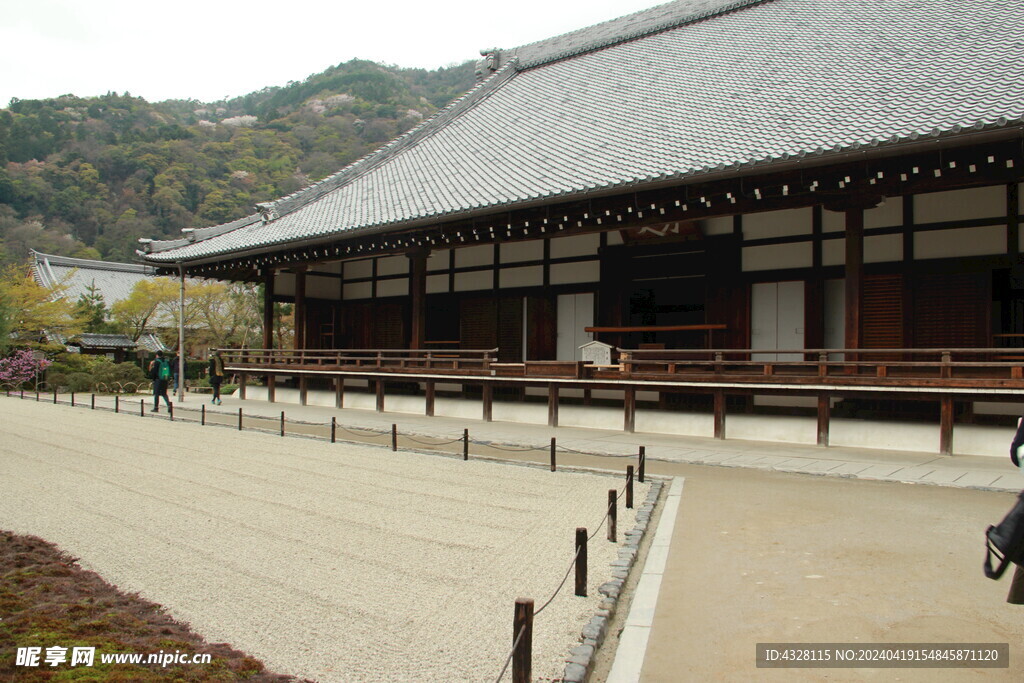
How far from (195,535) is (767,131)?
10957 millimetres

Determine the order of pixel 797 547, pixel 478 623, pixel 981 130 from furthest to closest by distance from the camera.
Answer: pixel 981 130, pixel 797 547, pixel 478 623

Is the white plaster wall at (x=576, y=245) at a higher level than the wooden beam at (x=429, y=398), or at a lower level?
higher

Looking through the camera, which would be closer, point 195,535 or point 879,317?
point 195,535

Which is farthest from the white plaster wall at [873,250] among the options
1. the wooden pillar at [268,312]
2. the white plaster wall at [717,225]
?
the wooden pillar at [268,312]

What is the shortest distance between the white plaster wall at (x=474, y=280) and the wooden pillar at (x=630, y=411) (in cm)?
568

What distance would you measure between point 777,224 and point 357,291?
509 inches

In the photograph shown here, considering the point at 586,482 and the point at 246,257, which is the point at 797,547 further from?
the point at 246,257

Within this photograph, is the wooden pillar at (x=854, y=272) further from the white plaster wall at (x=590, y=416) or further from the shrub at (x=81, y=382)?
the shrub at (x=81, y=382)

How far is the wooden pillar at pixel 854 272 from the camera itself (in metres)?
10.9

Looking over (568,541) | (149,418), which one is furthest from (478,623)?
(149,418)

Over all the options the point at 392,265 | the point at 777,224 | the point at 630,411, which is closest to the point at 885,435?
the point at 630,411

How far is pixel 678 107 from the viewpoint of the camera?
15320mm

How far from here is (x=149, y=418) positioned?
16203 millimetres

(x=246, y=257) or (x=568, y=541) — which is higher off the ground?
(x=246, y=257)
